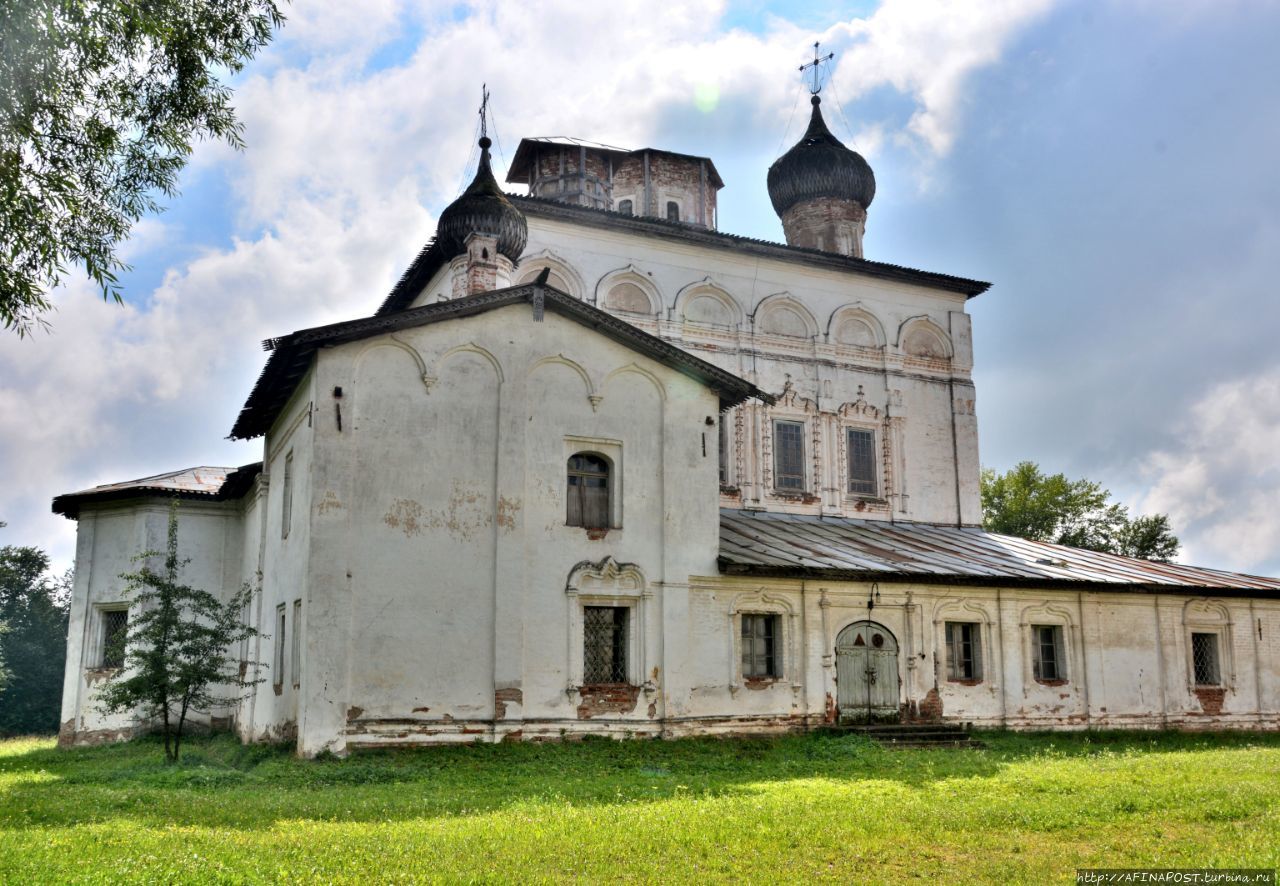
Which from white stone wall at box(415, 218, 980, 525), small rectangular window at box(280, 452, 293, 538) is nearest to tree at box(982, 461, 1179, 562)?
white stone wall at box(415, 218, 980, 525)

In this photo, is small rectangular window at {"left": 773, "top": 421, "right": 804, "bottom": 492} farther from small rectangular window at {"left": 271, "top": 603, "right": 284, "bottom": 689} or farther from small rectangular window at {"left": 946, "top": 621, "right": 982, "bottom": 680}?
small rectangular window at {"left": 271, "top": 603, "right": 284, "bottom": 689}

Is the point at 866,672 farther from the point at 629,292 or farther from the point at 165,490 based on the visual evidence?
the point at 165,490

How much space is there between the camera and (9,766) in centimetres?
1755

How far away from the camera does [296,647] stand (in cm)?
1591

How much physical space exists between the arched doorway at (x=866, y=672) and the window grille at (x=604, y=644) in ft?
12.3

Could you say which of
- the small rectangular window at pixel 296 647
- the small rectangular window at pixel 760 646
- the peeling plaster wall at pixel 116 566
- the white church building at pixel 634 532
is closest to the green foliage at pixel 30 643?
the peeling plaster wall at pixel 116 566

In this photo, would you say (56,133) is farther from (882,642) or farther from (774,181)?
(774,181)

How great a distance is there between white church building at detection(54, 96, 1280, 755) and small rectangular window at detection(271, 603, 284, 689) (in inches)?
3.3

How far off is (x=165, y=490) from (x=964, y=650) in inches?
594

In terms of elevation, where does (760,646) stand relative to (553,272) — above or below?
below

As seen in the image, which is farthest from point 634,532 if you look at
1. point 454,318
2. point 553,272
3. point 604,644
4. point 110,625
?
point 110,625

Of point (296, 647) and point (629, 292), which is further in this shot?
point (629, 292)

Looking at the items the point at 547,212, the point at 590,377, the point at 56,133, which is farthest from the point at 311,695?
the point at 547,212

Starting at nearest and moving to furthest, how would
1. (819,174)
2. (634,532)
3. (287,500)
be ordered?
(634,532)
(287,500)
(819,174)
